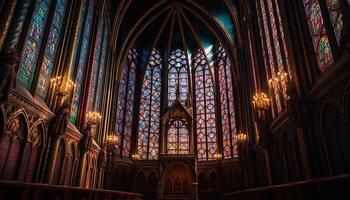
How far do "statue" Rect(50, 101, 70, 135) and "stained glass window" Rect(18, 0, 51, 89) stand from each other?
1.70m

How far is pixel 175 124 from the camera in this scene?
24.9 metres

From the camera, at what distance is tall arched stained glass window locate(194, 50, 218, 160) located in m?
24.4

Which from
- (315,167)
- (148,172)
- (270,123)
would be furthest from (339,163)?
(148,172)

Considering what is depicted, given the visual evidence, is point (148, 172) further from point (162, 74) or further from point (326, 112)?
point (326, 112)

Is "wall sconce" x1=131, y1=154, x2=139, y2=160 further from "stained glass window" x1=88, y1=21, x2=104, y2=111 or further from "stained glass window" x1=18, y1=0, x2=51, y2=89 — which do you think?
"stained glass window" x1=18, y1=0, x2=51, y2=89

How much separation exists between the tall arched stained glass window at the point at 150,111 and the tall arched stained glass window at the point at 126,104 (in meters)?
1.15

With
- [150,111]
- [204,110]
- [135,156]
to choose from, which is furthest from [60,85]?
[204,110]

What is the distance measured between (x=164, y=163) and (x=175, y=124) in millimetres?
4808

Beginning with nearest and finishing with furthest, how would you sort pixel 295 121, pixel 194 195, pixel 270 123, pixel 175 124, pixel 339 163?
pixel 339 163
pixel 295 121
pixel 270 123
pixel 194 195
pixel 175 124

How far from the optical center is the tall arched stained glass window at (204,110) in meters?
24.4

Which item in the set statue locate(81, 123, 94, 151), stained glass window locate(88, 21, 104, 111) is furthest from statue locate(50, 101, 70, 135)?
stained glass window locate(88, 21, 104, 111)

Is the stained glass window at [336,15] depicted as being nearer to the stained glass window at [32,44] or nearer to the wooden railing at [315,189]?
the wooden railing at [315,189]

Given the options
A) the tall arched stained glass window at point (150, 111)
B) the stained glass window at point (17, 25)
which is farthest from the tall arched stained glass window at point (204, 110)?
the stained glass window at point (17, 25)

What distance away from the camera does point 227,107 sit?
2489cm
